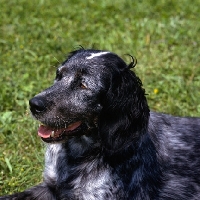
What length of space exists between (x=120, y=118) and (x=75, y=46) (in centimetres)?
351

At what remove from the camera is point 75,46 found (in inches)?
294

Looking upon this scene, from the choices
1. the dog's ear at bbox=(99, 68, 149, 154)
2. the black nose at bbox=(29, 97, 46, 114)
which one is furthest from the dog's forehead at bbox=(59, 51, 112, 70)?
the black nose at bbox=(29, 97, 46, 114)

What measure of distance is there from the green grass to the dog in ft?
2.68

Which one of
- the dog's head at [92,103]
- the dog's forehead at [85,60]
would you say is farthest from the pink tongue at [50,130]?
the dog's forehead at [85,60]

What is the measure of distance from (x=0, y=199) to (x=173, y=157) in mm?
1600

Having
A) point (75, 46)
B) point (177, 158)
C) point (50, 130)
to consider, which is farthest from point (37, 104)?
Answer: point (75, 46)

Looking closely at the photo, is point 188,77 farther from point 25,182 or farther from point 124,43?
point 25,182

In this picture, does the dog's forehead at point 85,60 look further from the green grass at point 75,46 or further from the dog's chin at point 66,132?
the green grass at point 75,46

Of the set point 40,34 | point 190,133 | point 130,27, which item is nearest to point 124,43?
point 130,27

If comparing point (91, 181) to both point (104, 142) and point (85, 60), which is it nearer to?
point (104, 142)

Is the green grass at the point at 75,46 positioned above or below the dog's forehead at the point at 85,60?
below

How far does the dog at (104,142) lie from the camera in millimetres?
4094

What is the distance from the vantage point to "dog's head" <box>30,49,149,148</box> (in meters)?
4.05

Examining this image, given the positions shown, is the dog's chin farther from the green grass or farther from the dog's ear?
the green grass
